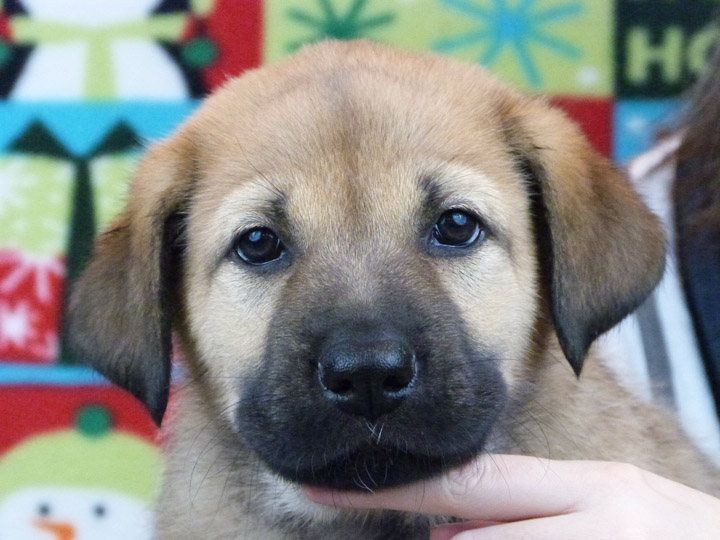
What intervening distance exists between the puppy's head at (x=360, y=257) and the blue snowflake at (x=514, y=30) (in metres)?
1.54

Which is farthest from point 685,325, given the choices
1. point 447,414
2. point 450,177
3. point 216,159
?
point 216,159

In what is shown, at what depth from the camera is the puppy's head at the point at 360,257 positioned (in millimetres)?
1755

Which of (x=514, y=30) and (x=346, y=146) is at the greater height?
(x=346, y=146)

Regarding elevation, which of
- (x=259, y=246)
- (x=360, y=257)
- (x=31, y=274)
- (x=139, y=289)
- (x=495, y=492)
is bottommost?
(x=31, y=274)

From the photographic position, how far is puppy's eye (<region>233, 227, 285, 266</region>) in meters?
2.09

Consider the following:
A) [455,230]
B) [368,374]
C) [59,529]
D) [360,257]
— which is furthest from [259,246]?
[59,529]

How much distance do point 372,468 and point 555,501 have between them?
0.46 m

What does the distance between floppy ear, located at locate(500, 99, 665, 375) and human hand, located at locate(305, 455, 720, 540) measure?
0.32 m

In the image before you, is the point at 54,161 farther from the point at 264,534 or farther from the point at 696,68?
the point at 696,68

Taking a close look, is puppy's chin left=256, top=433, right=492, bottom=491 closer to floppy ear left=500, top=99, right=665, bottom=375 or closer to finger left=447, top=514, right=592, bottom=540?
finger left=447, top=514, right=592, bottom=540

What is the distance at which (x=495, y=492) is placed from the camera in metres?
1.88

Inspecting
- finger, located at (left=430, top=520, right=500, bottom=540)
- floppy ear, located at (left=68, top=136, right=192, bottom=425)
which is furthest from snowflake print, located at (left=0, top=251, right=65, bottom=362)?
finger, located at (left=430, top=520, right=500, bottom=540)

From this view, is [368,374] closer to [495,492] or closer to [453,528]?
[495,492]

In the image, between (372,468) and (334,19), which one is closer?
(372,468)
